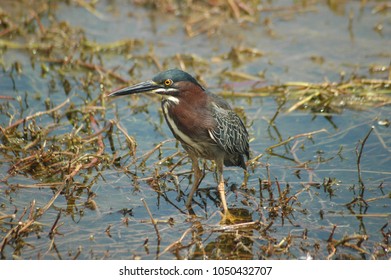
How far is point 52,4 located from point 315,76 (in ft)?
13.7

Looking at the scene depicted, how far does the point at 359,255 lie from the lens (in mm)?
5512

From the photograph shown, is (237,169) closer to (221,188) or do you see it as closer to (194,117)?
(221,188)

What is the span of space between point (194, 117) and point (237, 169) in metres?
1.25

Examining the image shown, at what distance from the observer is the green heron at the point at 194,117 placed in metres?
6.07

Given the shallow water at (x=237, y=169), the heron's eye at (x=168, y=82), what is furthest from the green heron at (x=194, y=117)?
the shallow water at (x=237, y=169)

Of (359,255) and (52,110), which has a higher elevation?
(52,110)

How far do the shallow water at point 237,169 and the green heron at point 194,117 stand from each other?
0.45m

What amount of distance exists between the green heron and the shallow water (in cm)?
45

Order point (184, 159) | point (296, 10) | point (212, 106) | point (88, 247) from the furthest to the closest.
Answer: point (296, 10) < point (184, 159) < point (212, 106) < point (88, 247)

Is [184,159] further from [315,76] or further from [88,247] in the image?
[315,76]

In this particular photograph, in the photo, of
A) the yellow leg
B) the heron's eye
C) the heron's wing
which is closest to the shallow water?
the yellow leg

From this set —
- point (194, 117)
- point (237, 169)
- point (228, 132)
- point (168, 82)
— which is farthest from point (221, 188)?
point (168, 82)

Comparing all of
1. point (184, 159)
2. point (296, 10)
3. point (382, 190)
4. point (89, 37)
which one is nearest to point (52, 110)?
point (184, 159)

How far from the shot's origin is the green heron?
607cm
